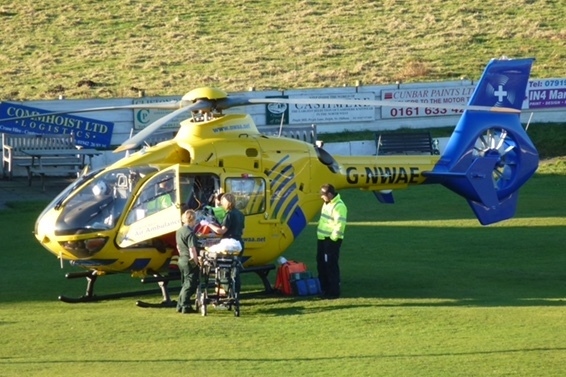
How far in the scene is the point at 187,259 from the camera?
53.8ft

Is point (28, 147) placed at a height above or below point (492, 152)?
above

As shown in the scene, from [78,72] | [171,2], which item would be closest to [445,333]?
[78,72]

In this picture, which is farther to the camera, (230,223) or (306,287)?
(306,287)

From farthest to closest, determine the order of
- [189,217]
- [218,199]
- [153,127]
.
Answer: [218,199] < [189,217] < [153,127]

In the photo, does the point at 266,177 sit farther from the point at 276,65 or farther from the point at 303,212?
the point at 276,65

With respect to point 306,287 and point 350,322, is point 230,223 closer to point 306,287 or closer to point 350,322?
point 306,287

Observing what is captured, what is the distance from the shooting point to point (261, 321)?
1612 cm

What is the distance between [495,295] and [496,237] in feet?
19.4

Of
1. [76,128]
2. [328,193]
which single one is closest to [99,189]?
[328,193]

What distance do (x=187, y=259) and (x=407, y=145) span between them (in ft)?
57.7

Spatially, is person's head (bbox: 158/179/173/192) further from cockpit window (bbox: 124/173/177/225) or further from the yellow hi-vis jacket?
the yellow hi-vis jacket

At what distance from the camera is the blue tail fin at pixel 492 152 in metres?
20.3

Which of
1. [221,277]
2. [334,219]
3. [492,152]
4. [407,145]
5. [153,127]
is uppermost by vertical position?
[153,127]

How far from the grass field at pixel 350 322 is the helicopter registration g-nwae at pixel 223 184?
92cm
